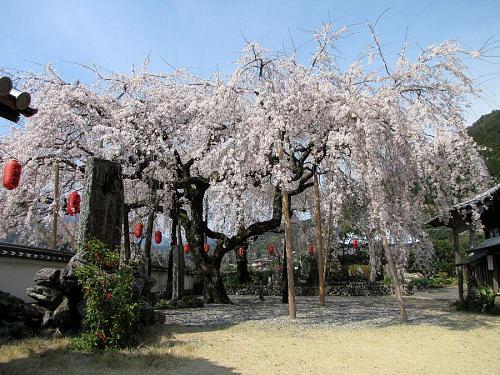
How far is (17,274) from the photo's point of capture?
10.4m

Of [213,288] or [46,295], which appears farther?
[213,288]

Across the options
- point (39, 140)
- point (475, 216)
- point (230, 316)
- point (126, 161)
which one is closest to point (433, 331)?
point (475, 216)

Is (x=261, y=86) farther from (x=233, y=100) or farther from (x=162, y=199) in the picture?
(x=162, y=199)

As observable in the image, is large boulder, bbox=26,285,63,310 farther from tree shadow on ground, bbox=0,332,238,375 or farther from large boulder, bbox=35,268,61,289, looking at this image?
tree shadow on ground, bbox=0,332,238,375

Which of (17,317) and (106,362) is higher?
(17,317)

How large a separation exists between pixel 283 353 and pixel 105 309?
3.06 meters

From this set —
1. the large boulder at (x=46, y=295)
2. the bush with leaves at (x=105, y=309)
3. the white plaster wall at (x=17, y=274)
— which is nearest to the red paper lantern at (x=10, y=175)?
the white plaster wall at (x=17, y=274)

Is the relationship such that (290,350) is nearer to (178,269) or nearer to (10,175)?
(10,175)

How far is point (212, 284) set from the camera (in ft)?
50.2

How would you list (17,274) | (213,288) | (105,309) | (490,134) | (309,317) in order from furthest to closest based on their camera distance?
(490,134), (213,288), (309,317), (17,274), (105,309)

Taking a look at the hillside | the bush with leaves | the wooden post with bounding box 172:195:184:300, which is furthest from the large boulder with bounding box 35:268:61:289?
the hillside

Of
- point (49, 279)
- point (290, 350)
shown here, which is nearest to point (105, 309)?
point (49, 279)

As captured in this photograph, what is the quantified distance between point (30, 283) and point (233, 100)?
7136 mm

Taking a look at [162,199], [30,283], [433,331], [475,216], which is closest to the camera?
[433,331]
